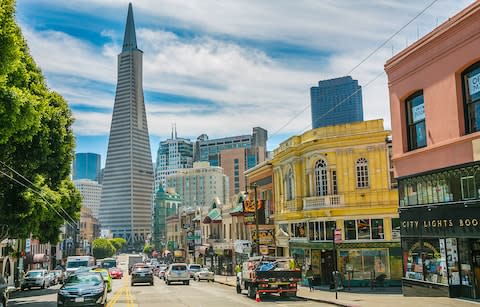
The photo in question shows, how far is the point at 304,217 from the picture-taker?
3681 cm

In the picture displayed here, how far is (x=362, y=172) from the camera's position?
3441 centimetres

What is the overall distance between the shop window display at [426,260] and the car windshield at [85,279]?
12.5 m

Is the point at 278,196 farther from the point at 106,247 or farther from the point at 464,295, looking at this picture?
the point at 106,247

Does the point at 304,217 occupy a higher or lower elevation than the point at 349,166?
lower

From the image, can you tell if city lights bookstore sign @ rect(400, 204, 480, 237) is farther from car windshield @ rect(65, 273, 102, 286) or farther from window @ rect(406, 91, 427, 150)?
car windshield @ rect(65, 273, 102, 286)

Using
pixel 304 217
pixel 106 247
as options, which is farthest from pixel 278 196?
pixel 106 247

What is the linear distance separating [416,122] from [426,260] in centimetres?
563

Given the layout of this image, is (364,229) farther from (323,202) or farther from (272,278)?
(272,278)

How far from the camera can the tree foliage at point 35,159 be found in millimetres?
19625

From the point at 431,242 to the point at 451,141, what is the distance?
13.7ft

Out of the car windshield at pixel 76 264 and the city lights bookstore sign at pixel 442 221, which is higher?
the city lights bookstore sign at pixel 442 221

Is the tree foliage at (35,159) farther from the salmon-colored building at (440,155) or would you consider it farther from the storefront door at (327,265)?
the storefront door at (327,265)

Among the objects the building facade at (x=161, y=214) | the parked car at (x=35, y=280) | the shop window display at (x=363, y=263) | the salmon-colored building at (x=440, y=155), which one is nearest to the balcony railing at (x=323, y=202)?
the shop window display at (x=363, y=263)

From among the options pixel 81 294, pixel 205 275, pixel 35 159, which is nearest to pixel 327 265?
pixel 205 275
